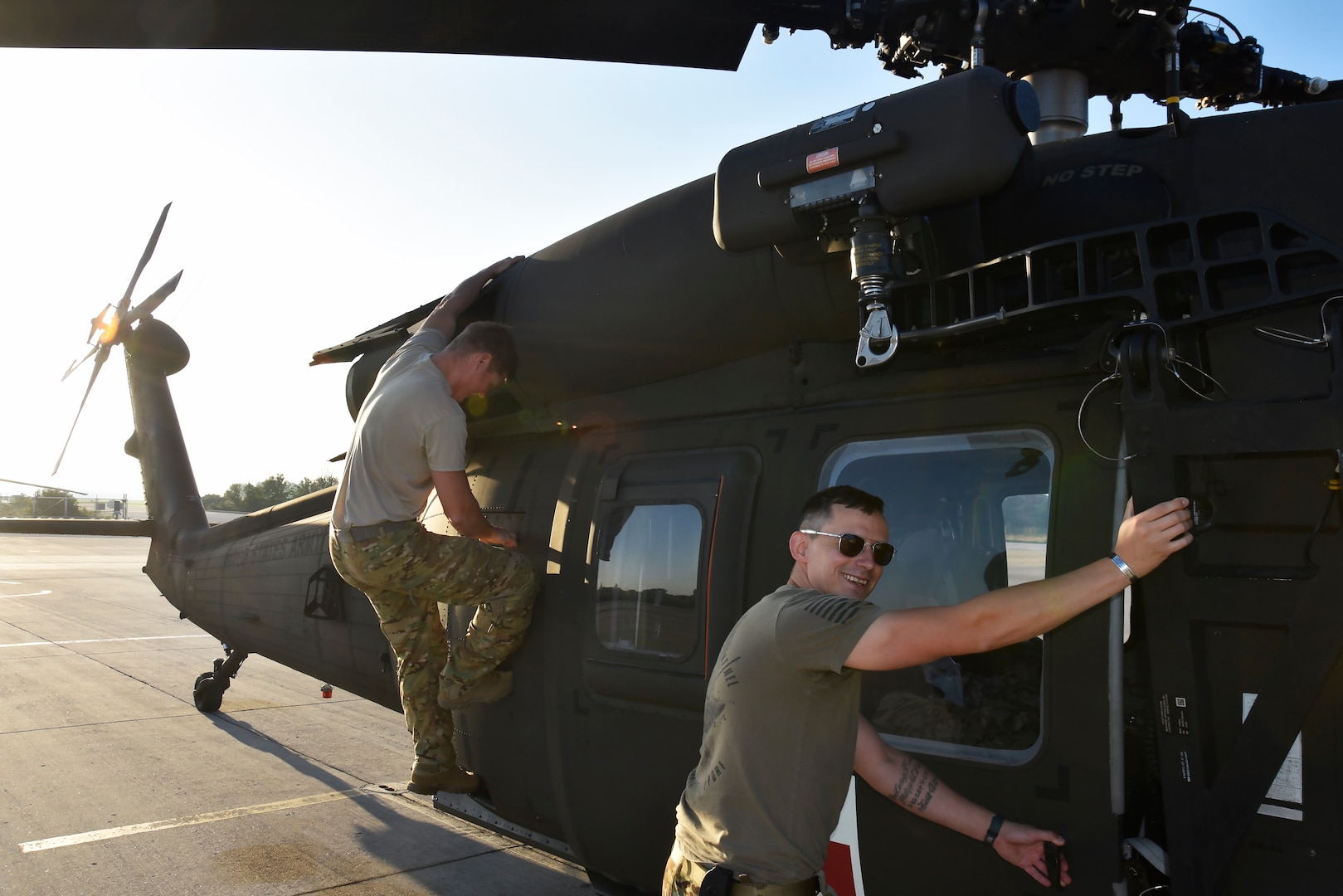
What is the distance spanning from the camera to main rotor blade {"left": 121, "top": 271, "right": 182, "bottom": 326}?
8.49 meters

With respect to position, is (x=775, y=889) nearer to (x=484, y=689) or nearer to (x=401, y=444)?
(x=484, y=689)

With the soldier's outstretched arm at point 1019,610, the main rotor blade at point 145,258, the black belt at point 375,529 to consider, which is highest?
the main rotor blade at point 145,258

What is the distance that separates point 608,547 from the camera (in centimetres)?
349

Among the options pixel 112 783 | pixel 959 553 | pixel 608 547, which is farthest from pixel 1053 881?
pixel 112 783

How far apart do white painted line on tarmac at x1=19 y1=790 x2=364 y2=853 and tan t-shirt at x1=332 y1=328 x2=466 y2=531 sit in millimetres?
2560

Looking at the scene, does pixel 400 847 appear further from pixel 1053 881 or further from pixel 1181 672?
pixel 1181 672

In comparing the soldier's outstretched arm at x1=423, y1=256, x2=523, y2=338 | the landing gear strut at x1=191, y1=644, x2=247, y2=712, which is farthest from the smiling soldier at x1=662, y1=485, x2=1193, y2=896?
the landing gear strut at x1=191, y1=644, x2=247, y2=712

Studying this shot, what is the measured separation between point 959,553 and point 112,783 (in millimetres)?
5857

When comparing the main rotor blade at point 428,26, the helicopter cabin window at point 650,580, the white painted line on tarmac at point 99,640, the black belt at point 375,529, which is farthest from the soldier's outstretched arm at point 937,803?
the white painted line on tarmac at point 99,640

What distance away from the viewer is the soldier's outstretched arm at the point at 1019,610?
194 cm

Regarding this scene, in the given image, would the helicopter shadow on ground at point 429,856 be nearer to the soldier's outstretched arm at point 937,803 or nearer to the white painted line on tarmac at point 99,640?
the soldier's outstretched arm at point 937,803

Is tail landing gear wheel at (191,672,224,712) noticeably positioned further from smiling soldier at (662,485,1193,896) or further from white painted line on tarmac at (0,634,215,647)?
smiling soldier at (662,485,1193,896)

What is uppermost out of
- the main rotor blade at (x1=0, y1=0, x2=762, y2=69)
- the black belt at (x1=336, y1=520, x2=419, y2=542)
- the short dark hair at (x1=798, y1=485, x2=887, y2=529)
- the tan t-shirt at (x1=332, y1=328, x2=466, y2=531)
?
the main rotor blade at (x1=0, y1=0, x2=762, y2=69)

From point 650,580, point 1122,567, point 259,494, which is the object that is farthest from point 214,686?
point 259,494
